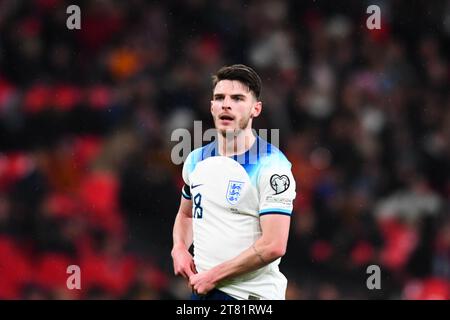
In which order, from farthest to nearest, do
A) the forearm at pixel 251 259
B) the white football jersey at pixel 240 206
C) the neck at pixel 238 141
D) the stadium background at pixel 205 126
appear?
the stadium background at pixel 205 126
the neck at pixel 238 141
the white football jersey at pixel 240 206
the forearm at pixel 251 259

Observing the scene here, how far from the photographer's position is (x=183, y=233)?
484cm

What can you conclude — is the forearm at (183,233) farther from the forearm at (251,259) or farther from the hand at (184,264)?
the forearm at (251,259)

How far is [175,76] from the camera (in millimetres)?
9891

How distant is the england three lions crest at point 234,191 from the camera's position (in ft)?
14.5

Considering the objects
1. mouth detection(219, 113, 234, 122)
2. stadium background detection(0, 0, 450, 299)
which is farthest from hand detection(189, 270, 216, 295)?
stadium background detection(0, 0, 450, 299)

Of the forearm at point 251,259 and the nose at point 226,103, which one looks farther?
the nose at point 226,103

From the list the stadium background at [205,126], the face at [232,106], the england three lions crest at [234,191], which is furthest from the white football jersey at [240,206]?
the stadium background at [205,126]

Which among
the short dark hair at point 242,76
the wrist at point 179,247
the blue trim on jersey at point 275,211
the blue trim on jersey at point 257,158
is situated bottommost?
the wrist at point 179,247

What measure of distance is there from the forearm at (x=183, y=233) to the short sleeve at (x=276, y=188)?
62 cm

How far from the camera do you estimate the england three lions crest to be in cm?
443

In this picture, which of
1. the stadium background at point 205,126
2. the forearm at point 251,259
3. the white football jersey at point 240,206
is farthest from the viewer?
the stadium background at point 205,126

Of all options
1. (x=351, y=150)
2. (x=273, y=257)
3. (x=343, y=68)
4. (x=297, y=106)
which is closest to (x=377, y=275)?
(x=351, y=150)

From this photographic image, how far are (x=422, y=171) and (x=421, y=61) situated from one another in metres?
1.83

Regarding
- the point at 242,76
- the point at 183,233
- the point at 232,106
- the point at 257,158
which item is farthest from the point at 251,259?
the point at 242,76
